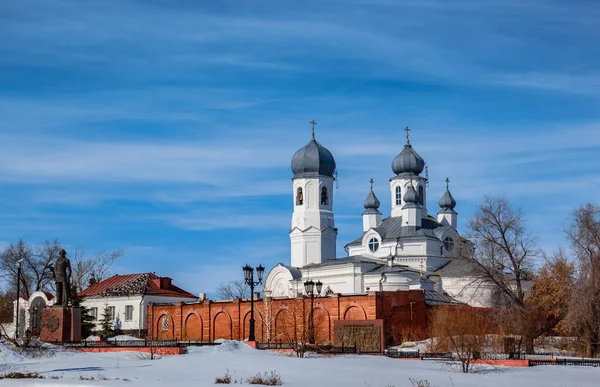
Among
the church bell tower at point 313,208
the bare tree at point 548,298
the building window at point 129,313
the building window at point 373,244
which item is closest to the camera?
the bare tree at point 548,298

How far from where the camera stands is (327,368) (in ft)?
78.6

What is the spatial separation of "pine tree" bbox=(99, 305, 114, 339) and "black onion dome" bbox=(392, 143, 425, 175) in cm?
2550

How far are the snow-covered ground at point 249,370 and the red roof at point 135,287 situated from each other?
32.4m

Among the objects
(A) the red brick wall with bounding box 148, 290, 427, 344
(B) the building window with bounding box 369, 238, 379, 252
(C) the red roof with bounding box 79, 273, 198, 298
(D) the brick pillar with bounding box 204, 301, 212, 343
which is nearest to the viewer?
(A) the red brick wall with bounding box 148, 290, 427, 344

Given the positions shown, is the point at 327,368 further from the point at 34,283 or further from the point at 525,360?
the point at 34,283

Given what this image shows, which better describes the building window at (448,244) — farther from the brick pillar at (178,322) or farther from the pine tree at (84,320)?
the pine tree at (84,320)

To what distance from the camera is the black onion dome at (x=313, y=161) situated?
66.4m

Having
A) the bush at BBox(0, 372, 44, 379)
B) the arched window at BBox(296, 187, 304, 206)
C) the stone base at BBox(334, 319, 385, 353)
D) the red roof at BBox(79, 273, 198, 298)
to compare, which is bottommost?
the bush at BBox(0, 372, 44, 379)

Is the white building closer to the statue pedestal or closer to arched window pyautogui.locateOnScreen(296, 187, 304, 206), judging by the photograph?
arched window pyautogui.locateOnScreen(296, 187, 304, 206)

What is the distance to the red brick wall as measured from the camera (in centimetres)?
4644

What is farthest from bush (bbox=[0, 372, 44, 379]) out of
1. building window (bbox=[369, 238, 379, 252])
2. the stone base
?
building window (bbox=[369, 238, 379, 252])

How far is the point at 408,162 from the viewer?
70562 mm

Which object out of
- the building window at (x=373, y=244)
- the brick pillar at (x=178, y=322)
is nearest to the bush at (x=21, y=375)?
the brick pillar at (x=178, y=322)

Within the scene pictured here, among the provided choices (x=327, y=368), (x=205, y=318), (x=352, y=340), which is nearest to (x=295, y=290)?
(x=205, y=318)
